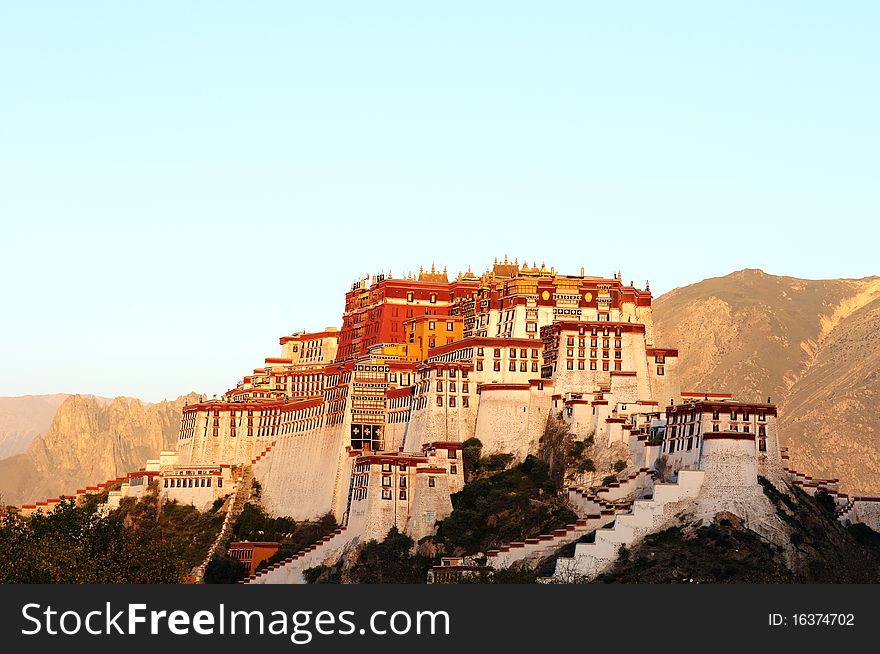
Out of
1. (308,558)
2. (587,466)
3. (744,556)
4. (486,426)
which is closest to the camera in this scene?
(744,556)

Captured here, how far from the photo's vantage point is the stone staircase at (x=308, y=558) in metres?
162

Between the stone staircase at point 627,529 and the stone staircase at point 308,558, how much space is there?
2726 centimetres

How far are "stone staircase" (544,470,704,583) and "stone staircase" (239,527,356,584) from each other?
27.3m

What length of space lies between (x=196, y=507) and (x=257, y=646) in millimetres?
101698

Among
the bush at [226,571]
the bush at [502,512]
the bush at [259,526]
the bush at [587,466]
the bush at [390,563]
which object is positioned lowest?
the bush at [226,571]

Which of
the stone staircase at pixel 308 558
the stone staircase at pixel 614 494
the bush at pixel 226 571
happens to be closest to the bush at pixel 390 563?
the stone staircase at pixel 308 558

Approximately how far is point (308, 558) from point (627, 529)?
110ft

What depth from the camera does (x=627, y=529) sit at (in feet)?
468

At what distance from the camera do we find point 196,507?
7377 inches

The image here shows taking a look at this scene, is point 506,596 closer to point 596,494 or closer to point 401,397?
point 596,494

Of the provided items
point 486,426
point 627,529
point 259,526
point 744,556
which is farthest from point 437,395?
point 744,556

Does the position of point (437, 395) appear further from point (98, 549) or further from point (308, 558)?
point (98, 549)

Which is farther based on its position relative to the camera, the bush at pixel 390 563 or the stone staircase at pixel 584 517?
the bush at pixel 390 563

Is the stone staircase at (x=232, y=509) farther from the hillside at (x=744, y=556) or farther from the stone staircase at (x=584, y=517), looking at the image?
the hillside at (x=744, y=556)
